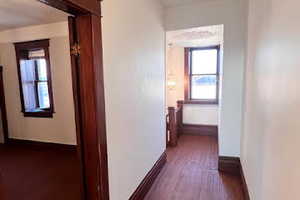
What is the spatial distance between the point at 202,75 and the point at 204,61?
0.37 metres

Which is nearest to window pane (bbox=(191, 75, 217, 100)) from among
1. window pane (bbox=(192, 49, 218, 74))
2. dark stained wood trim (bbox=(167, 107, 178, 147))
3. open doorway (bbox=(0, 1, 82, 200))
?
window pane (bbox=(192, 49, 218, 74))

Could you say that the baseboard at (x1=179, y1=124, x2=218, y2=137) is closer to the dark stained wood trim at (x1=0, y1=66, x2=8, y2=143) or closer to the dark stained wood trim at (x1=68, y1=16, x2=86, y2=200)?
the dark stained wood trim at (x1=68, y1=16, x2=86, y2=200)

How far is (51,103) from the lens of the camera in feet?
12.1

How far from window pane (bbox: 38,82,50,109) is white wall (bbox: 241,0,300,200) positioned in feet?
12.9

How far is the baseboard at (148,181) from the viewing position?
2.14 meters

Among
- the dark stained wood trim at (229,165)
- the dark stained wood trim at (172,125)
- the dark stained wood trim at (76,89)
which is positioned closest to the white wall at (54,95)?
the dark stained wood trim at (172,125)

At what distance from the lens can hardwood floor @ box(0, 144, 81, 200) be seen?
92.8 inches

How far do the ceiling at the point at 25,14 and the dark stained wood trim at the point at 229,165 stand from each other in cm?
350

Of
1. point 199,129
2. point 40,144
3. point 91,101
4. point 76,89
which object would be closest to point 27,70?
point 40,144

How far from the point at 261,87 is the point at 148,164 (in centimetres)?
171

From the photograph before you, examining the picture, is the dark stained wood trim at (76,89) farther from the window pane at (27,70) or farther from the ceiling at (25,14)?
the window pane at (27,70)

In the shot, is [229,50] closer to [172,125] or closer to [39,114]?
[172,125]

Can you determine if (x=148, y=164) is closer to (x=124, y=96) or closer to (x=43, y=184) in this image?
(x=124, y=96)

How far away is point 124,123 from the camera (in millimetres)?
1839
